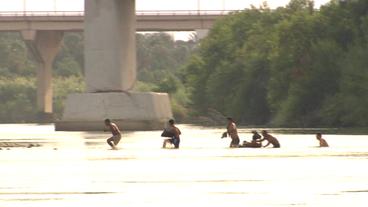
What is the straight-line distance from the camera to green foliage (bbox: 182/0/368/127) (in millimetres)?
73800

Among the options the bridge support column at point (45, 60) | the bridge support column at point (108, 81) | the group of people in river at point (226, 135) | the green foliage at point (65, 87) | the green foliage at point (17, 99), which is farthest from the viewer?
the green foliage at point (65, 87)

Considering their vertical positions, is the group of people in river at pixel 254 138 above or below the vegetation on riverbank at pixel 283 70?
above

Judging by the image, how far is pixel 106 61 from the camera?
205 ft

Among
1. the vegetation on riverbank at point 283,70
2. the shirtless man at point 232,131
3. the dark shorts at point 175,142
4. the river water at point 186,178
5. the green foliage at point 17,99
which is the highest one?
the river water at point 186,178

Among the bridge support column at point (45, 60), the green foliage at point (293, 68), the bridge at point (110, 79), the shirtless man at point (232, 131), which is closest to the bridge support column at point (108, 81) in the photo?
the bridge at point (110, 79)

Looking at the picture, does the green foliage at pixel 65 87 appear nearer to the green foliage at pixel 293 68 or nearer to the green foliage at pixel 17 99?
the green foliage at pixel 17 99

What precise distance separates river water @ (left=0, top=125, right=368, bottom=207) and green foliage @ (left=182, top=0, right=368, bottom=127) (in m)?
37.7

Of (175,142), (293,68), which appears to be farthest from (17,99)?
(175,142)

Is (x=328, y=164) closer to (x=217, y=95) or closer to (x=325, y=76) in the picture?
(x=325, y=76)

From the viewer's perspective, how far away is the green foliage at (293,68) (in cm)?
7380

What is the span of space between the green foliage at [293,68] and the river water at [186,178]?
1486 inches

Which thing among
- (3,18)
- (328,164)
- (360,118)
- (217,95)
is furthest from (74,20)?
(328,164)

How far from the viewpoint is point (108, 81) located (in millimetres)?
62562

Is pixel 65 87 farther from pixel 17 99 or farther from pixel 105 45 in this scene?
pixel 105 45
